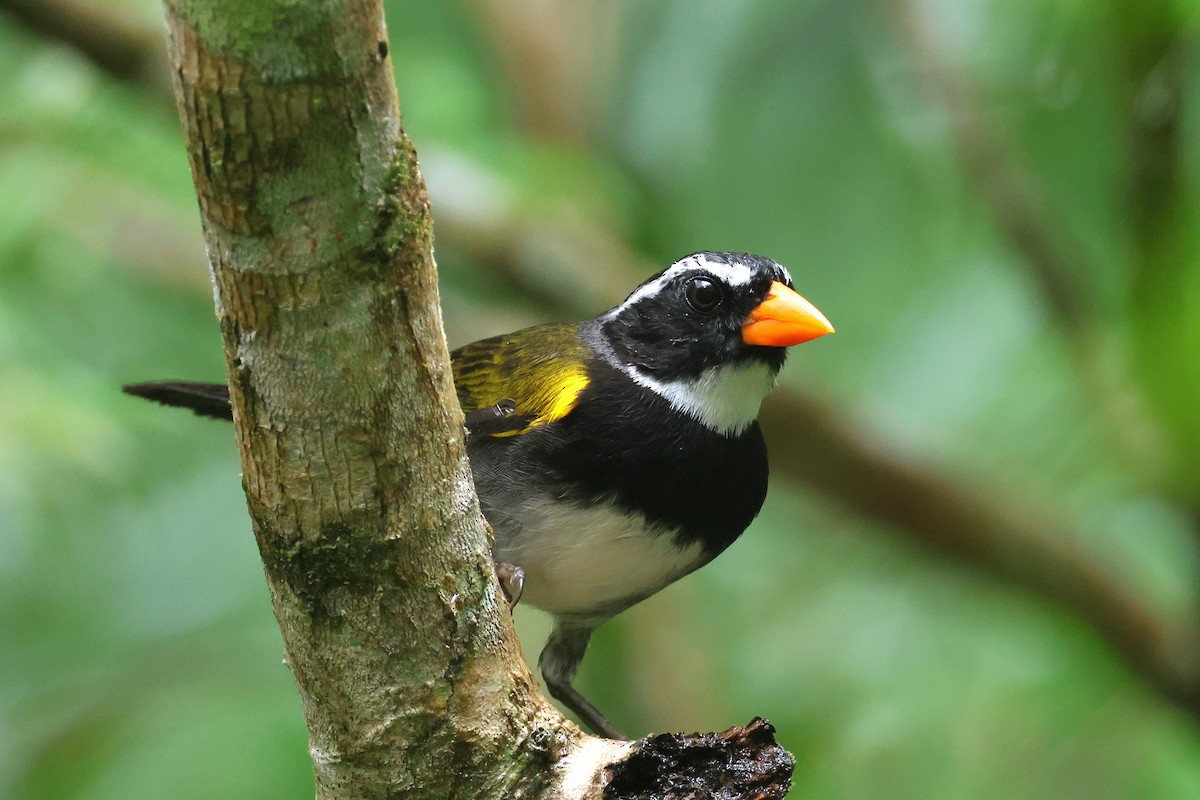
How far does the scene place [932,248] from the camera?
23.5 ft

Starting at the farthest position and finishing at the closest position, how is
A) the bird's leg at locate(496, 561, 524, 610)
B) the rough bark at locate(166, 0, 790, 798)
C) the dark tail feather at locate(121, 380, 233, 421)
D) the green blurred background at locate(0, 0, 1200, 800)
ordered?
the green blurred background at locate(0, 0, 1200, 800)
the dark tail feather at locate(121, 380, 233, 421)
the bird's leg at locate(496, 561, 524, 610)
the rough bark at locate(166, 0, 790, 798)

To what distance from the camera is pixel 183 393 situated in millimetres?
3420

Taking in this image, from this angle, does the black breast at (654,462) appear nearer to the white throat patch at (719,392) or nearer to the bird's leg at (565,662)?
the white throat patch at (719,392)

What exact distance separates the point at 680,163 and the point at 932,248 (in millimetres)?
1488

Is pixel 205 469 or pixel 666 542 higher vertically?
pixel 666 542

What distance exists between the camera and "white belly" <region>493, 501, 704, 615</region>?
3.05 m

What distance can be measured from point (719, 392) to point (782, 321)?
0.25 m

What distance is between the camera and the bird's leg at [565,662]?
12.0 feet

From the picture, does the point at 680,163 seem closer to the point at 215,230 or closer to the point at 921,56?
the point at 921,56

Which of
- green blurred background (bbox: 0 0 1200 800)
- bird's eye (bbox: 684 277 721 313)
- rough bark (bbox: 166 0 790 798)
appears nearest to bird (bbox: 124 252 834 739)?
bird's eye (bbox: 684 277 721 313)

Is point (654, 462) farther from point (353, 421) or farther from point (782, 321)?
point (353, 421)

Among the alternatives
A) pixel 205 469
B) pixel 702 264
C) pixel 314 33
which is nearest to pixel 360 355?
pixel 314 33

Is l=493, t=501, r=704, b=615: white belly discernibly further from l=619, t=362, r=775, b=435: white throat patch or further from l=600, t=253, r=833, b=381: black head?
l=600, t=253, r=833, b=381: black head

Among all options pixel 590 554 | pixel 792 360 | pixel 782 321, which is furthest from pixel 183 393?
pixel 792 360
